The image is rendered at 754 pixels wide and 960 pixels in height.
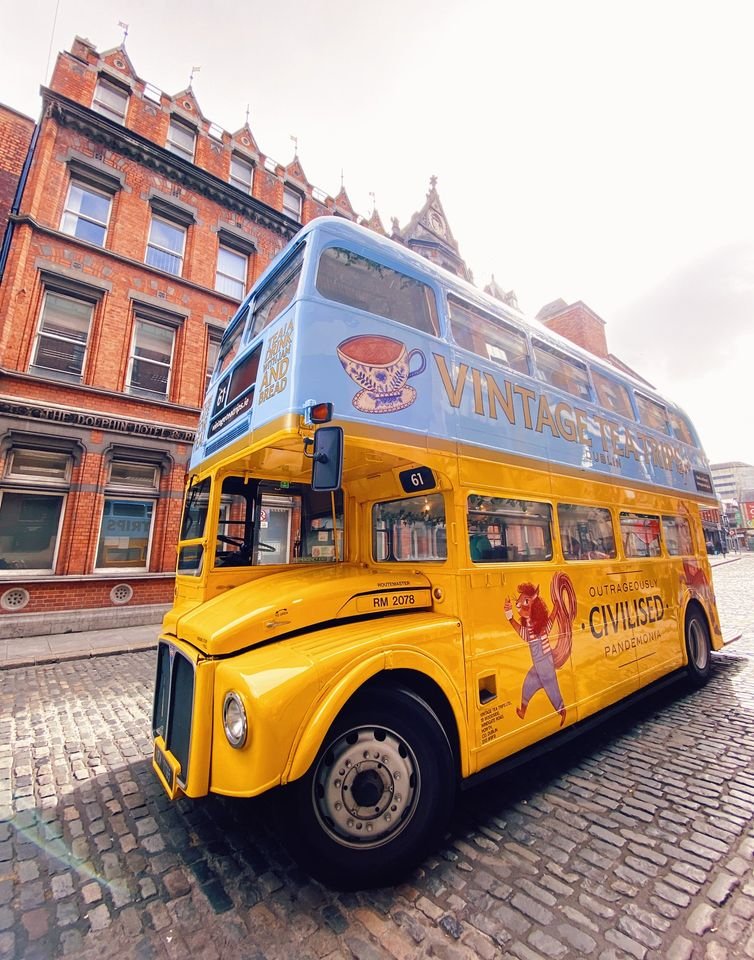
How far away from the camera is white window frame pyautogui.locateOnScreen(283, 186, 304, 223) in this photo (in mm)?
15992

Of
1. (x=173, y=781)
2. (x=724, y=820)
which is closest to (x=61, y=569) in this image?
(x=173, y=781)

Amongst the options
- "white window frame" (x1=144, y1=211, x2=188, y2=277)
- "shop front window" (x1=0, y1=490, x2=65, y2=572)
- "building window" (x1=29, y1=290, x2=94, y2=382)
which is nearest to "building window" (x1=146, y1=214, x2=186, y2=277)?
"white window frame" (x1=144, y1=211, x2=188, y2=277)

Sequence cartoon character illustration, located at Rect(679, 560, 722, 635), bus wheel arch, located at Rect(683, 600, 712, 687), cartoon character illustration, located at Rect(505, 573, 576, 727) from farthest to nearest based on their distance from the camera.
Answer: cartoon character illustration, located at Rect(679, 560, 722, 635), bus wheel arch, located at Rect(683, 600, 712, 687), cartoon character illustration, located at Rect(505, 573, 576, 727)

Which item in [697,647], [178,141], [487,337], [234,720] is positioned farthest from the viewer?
[178,141]

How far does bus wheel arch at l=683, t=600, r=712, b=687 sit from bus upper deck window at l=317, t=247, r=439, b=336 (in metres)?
5.82

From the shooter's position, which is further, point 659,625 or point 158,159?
point 158,159

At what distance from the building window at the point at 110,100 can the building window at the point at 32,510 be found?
1078cm

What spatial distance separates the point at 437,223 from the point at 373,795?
958 inches

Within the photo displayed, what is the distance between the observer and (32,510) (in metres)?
9.74

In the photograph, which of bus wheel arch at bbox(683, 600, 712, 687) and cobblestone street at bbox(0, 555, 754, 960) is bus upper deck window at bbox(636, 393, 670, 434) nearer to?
bus wheel arch at bbox(683, 600, 712, 687)

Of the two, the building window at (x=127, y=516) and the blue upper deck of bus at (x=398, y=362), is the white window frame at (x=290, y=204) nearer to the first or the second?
the building window at (x=127, y=516)

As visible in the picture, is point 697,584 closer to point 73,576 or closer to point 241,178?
point 73,576

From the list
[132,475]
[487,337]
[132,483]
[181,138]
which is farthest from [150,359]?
[487,337]

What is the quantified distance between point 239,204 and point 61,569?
507 inches
